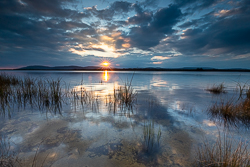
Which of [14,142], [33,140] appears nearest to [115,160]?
[33,140]

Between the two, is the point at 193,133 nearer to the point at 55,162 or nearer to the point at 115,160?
the point at 115,160

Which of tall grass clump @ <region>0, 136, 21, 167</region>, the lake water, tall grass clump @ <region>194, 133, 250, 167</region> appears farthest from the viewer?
the lake water

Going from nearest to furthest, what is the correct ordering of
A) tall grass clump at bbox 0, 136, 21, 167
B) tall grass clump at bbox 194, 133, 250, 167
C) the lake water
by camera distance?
tall grass clump at bbox 194, 133, 250, 167, tall grass clump at bbox 0, 136, 21, 167, the lake water

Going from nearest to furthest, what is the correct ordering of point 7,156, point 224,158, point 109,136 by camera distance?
1. point 224,158
2. point 7,156
3. point 109,136

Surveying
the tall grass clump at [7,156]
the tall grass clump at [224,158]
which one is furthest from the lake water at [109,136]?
the tall grass clump at [224,158]

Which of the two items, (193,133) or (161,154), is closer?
(161,154)

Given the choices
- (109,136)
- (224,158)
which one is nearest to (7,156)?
(109,136)

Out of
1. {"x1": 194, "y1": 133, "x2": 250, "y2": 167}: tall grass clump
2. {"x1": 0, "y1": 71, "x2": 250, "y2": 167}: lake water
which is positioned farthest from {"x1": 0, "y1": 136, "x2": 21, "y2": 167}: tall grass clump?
{"x1": 194, "y1": 133, "x2": 250, "y2": 167}: tall grass clump

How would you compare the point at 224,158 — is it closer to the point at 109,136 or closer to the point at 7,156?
the point at 109,136

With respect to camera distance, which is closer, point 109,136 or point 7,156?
point 7,156

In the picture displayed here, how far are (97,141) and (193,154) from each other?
1939 millimetres

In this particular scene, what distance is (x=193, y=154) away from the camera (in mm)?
2162

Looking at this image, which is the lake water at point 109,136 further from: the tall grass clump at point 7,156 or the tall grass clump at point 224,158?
the tall grass clump at point 224,158

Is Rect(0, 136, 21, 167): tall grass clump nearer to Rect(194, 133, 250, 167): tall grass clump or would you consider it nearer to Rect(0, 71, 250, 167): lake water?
Rect(0, 71, 250, 167): lake water
